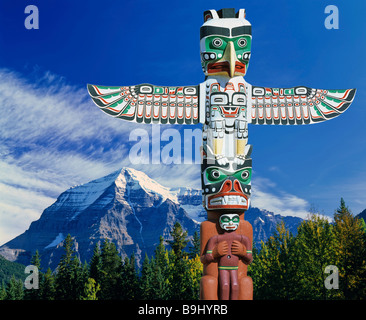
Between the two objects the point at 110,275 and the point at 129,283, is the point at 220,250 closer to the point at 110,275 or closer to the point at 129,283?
the point at 129,283

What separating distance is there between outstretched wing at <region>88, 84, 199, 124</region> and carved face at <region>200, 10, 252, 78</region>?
1.66 metres

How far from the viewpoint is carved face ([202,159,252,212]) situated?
18.2 meters

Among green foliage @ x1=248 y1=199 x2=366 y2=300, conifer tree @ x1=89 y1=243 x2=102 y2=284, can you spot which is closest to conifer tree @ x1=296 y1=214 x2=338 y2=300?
green foliage @ x1=248 y1=199 x2=366 y2=300

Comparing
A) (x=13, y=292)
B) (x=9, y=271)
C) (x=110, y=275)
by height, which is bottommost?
(x=13, y=292)

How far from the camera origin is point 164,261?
2179 inches

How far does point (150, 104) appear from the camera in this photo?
69.9 feet

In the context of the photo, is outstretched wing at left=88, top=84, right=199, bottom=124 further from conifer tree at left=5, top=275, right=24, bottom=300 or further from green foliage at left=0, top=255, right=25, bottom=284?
green foliage at left=0, top=255, right=25, bottom=284

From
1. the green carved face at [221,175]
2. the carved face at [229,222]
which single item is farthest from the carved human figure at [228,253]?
the green carved face at [221,175]

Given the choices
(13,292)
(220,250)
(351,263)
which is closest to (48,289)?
(13,292)

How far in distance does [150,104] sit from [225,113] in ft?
12.4

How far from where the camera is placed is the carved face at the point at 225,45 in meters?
20.1

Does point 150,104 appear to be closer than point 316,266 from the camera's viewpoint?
Yes
